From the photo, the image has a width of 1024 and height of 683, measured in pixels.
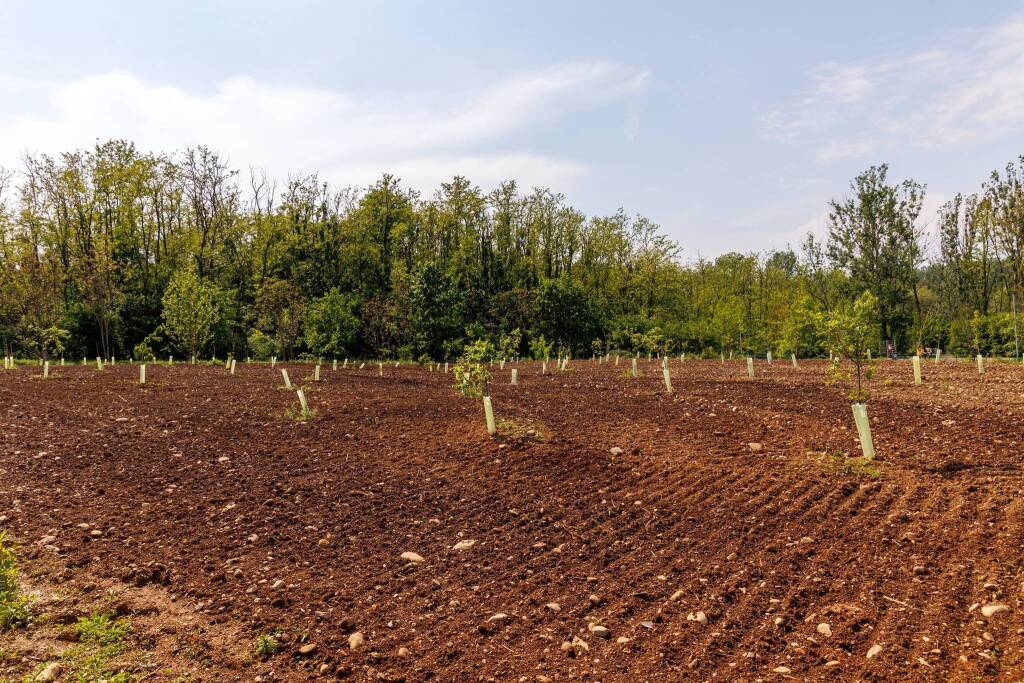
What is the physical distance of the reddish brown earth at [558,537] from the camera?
4.07 meters

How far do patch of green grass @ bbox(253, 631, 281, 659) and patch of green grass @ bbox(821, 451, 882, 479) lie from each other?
6328mm

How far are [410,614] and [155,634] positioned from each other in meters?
1.84

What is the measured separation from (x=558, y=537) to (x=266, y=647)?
2766mm

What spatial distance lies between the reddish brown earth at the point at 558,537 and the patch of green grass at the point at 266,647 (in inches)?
2.5

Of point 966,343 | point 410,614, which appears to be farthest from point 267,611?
point 966,343

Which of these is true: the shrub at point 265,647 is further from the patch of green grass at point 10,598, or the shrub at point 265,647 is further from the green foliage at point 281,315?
the green foliage at point 281,315

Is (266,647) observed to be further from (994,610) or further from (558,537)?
(994,610)

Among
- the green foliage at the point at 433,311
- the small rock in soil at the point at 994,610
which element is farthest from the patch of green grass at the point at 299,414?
the green foliage at the point at 433,311

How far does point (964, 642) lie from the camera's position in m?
3.85

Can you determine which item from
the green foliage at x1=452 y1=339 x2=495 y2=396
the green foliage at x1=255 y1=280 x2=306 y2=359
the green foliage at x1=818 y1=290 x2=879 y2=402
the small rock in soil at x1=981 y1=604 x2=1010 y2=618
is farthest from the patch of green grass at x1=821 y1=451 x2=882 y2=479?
the green foliage at x1=255 y1=280 x2=306 y2=359

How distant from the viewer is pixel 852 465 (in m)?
7.39

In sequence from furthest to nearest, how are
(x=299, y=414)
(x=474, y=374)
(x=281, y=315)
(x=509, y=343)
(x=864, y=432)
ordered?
(x=281, y=315)
(x=509, y=343)
(x=299, y=414)
(x=474, y=374)
(x=864, y=432)

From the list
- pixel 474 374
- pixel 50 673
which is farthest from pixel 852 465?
pixel 50 673

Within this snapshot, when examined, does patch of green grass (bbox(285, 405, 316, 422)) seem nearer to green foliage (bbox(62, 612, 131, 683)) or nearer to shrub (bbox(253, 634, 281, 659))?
green foliage (bbox(62, 612, 131, 683))
